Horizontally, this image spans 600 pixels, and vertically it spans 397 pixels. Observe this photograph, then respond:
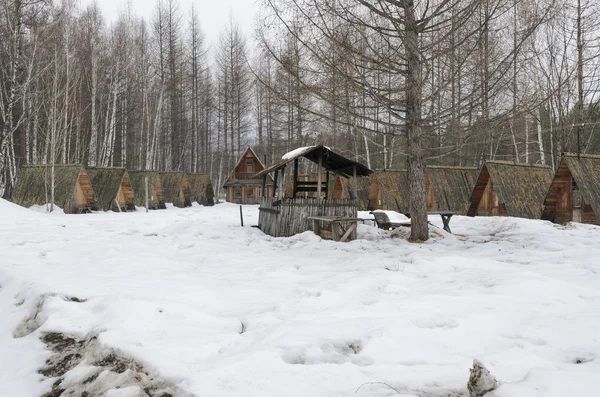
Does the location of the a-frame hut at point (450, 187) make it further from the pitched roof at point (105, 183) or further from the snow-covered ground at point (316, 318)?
the pitched roof at point (105, 183)

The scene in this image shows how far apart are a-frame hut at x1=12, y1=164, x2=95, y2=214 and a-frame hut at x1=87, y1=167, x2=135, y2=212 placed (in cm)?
141

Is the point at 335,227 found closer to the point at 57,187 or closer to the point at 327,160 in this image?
the point at 327,160

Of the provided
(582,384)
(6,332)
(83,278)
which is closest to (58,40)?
(83,278)

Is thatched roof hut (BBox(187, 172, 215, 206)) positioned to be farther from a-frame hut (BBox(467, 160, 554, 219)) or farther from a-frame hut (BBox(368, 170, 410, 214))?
a-frame hut (BBox(467, 160, 554, 219))

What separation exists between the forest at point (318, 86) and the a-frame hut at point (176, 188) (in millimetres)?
1889

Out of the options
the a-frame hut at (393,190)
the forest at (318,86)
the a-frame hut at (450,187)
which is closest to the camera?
the forest at (318,86)

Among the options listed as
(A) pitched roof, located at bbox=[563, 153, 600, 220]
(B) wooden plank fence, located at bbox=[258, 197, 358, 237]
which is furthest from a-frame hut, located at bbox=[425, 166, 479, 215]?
(B) wooden plank fence, located at bbox=[258, 197, 358, 237]

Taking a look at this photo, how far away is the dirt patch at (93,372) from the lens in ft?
8.23

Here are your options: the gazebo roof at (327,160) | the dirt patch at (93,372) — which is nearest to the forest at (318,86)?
the gazebo roof at (327,160)

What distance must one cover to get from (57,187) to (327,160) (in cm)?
1575

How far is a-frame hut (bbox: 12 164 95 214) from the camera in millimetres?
19625

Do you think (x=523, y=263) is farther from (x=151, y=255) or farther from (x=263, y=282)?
(x=151, y=255)

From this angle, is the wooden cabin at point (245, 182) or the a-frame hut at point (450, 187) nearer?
the a-frame hut at point (450, 187)

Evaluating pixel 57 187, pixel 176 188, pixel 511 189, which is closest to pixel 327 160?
pixel 511 189
